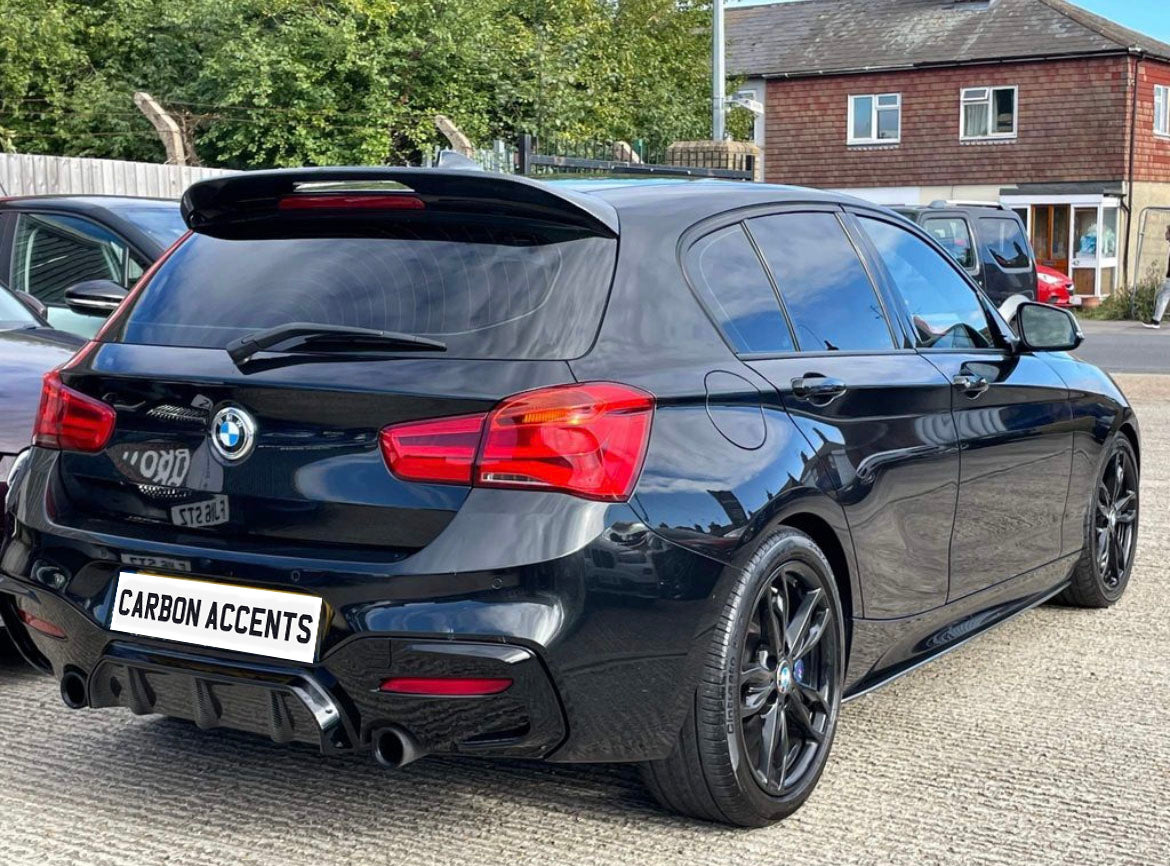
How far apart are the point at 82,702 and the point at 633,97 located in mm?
34937

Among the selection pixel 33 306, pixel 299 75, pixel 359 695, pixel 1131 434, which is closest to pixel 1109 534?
pixel 1131 434

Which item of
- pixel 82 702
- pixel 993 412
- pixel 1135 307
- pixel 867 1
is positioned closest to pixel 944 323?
pixel 993 412

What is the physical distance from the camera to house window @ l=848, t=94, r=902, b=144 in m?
47.3

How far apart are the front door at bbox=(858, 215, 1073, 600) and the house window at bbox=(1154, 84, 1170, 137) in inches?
1649

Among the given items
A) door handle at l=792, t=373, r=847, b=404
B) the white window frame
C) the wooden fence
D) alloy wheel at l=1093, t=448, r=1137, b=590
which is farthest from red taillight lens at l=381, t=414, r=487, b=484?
the white window frame

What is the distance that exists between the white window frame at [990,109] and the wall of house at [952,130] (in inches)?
3.7

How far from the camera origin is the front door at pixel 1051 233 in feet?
145

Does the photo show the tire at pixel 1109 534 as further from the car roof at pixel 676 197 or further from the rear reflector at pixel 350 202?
the rear reflector at pixel 350 202

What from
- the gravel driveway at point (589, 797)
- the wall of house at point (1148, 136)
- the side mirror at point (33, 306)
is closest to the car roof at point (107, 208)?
the side mirror at point (33, 306)

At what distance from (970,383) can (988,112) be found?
1678 inches

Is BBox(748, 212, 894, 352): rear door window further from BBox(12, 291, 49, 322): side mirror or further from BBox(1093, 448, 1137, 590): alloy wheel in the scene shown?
BBox(12, 291, 49, 322): side mirror

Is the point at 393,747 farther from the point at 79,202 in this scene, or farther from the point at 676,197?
the point at 79,202

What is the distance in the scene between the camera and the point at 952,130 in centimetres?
4638

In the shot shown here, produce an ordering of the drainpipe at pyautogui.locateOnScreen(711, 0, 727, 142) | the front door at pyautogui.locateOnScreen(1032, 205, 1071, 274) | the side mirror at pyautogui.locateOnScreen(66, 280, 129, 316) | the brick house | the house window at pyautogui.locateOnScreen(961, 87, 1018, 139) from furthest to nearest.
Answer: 1. the house window at pyautogui.locateOnScreen(961, 87, 1018, 139)
2. the front door at pyautogui.locateOnScreen(1032, 205, 1071, 274)
3. the brick house
4. the drainpipe at pyautogui.locateOnScreen(711, 0, 727, 142)
5. the side mirror at pyautogui.locateOnScreen(66, 280, 129, 316)
